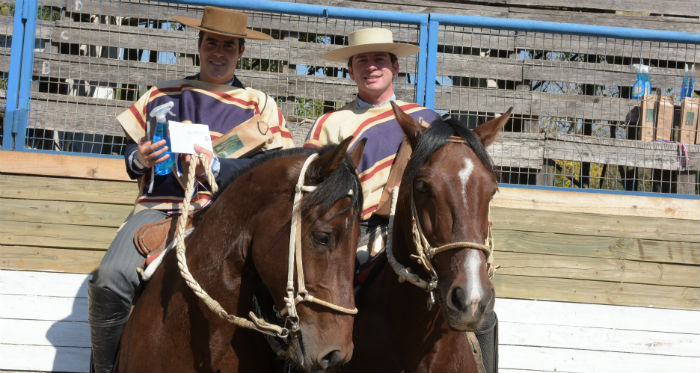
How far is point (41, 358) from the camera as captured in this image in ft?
15.0

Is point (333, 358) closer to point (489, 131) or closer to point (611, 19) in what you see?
point (489, 131)

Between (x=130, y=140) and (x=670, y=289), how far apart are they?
442 cm

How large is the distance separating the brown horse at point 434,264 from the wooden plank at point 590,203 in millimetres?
2221

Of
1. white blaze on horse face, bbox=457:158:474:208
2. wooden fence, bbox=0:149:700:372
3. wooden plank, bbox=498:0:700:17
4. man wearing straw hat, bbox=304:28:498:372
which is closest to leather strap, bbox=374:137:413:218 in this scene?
man wearing straw hat, bbox=304:28:498:372

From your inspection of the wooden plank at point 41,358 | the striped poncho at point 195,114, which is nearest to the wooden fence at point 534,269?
the wooden plank at point 41,358

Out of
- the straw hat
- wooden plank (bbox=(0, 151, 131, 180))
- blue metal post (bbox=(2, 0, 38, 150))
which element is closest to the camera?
the straw hat

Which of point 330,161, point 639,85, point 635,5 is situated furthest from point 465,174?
point 635,5

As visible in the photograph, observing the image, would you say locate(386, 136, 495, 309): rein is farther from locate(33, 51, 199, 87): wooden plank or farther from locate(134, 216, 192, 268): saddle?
locate(33, 51, 199, 87): wooden plank

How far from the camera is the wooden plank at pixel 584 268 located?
16.3 feet

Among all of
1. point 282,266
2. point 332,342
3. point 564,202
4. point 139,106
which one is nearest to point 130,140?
point 139,106

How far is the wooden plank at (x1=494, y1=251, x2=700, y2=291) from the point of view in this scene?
4.97 meters

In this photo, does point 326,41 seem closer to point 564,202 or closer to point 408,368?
point 564,202

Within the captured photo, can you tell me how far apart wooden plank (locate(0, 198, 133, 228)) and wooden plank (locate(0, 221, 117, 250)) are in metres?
0.04

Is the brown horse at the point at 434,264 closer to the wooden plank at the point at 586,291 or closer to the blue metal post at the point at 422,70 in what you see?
the wooden plank at the point at 586,291
